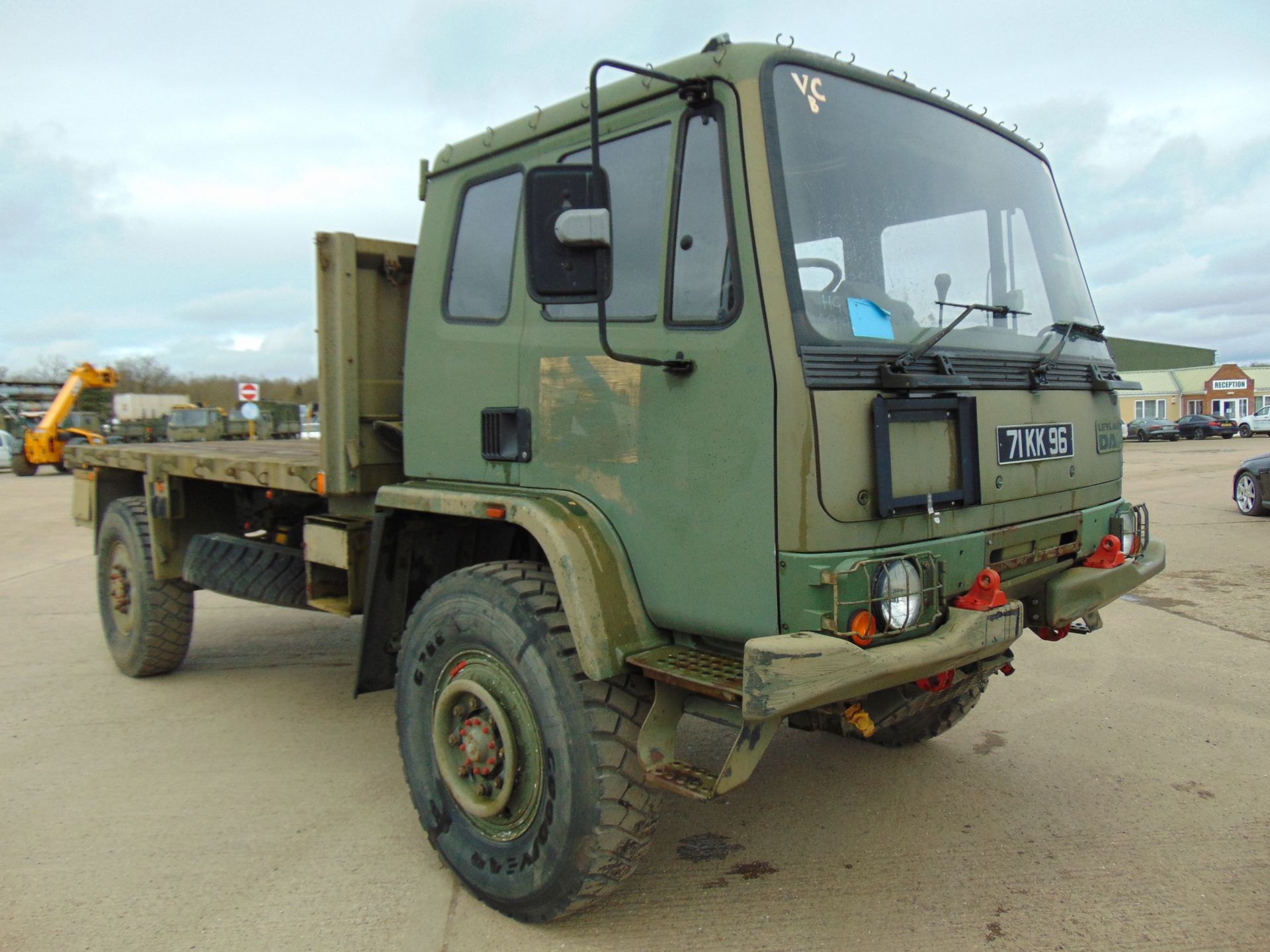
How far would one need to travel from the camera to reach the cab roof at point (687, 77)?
267 centimetres

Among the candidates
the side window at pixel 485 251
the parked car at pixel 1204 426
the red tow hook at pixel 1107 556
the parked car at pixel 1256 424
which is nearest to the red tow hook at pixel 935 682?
the red tow hook at pixel 1107 556

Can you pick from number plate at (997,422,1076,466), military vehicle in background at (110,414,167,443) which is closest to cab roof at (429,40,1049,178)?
number plate at (997,422,1076,466)

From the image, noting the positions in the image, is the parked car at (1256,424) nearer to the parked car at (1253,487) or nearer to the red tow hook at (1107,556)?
the parked car at (1253,487)

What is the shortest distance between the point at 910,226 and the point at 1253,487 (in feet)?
39.0

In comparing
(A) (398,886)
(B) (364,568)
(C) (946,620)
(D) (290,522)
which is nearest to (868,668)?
(C) (946,620)

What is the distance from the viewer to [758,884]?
3295 millimetres

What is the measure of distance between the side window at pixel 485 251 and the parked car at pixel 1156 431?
148 feet

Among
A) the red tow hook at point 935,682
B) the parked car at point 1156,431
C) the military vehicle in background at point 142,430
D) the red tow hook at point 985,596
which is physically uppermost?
the military vehicle in background at point 142,430

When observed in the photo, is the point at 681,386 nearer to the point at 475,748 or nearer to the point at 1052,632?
the point at 475,748

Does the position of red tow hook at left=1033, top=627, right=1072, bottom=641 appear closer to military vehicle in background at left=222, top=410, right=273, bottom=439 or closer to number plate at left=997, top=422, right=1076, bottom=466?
number plate at left=997, top=422, right=1076, bottom=466

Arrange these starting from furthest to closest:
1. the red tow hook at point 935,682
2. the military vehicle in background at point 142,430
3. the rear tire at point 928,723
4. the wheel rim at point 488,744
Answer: the military vehicle in background at point 142,430, the rear tire at point 928,723, the red tow hook at point 935,682, the wheel rim at point 488,744

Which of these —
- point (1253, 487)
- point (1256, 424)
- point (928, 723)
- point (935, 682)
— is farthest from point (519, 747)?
point (1256, 424)

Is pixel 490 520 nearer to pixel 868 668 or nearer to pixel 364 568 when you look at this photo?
pixel 364 568

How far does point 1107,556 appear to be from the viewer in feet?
11.5
